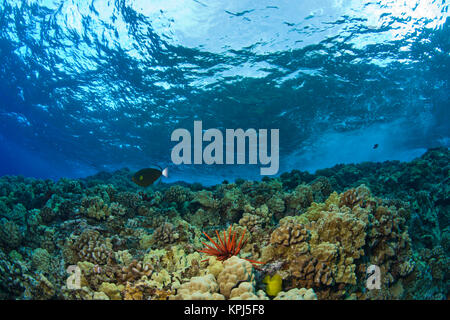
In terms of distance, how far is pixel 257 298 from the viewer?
7.39ft

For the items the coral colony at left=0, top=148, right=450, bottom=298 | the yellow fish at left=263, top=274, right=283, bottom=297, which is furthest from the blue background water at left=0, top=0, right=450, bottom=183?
the yellow fish at left=263, top=274, right=283, bottom=297

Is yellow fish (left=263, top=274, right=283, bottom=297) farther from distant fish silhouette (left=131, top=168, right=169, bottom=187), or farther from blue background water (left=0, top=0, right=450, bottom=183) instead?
blue background water (left=0, top=0, right=450, bottom=183)

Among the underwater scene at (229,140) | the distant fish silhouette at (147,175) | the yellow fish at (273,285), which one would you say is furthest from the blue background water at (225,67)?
the yellow fish at (273,285)

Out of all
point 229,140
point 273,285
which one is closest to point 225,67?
point 229,140

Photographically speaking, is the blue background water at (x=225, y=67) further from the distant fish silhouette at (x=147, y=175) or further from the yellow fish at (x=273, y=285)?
the yellow fish at (x=273, y=285)

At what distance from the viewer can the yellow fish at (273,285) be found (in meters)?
2.76

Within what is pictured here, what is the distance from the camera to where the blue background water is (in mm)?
11695

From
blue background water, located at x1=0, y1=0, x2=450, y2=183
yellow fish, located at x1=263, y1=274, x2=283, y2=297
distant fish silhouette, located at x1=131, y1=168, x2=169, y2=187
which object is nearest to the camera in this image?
yellow fish, located at x1=263, y1=274, x2=283, y2=297

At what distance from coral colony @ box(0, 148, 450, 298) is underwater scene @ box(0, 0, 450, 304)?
0.03m

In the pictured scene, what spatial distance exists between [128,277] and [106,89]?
752 inches

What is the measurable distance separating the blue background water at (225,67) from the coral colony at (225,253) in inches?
413

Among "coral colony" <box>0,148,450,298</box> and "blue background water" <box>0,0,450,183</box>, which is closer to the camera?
"coral colony" <box>0,148,450,298</box>

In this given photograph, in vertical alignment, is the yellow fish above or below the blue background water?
below

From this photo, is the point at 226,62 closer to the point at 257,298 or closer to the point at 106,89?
the point at 106,89
